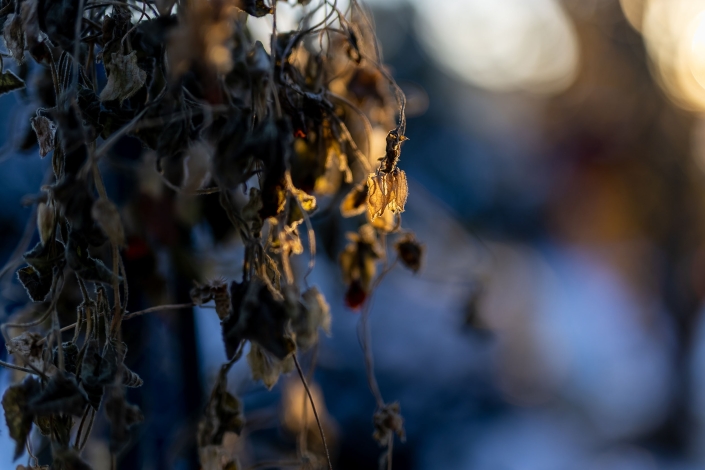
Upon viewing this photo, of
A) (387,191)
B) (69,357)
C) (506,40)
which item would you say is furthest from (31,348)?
(506,40)

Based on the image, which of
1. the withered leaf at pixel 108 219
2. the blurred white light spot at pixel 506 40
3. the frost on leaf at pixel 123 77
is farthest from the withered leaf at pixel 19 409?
the blurred white light spot at pixel 506 40

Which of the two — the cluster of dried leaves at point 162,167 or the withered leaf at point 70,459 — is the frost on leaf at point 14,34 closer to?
the cluster of dried leaves at point 162,167

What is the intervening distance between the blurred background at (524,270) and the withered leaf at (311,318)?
0.76 feet

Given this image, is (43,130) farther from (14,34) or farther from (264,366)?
(264,366)

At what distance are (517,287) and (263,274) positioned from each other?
5.36 metres

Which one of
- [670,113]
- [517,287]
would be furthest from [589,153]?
[517,287]

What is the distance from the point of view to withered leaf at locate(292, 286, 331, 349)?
59 cm

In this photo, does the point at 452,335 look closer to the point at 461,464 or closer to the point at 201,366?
the point at 461,464

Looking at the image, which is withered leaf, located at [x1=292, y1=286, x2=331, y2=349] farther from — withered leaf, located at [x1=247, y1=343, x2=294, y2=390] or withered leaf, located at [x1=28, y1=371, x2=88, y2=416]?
withered leaf, located at [x1=28, y1=371, x2=88, y2=416]

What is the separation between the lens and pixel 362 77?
33.5 inches

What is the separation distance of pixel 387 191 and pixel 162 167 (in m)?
0.21

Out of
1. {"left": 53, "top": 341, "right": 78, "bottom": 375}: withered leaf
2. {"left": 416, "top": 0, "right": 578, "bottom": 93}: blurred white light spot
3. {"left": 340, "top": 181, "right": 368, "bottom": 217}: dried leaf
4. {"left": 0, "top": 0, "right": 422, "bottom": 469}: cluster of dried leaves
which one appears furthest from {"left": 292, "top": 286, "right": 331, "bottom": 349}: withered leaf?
{"left": 416, "top": 0, "right": 578, "bottom": 93}: blurred white light spot

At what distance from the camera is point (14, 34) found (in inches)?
19.9

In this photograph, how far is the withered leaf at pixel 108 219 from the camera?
42 cm
